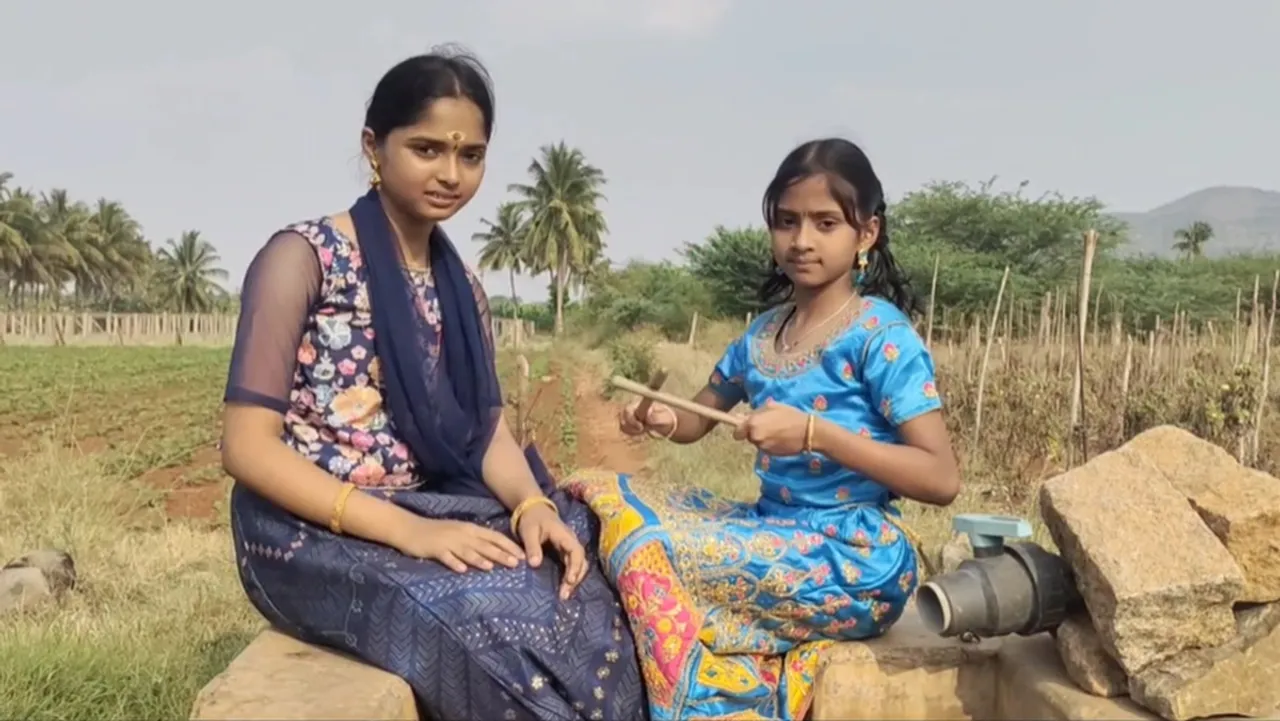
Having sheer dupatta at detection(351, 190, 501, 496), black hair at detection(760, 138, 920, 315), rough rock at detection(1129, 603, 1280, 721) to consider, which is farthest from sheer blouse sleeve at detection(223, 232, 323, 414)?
rough rock at detection(1129, 603, 1280, 721)

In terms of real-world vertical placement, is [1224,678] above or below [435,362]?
below

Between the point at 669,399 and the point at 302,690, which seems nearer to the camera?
the point at 302,690

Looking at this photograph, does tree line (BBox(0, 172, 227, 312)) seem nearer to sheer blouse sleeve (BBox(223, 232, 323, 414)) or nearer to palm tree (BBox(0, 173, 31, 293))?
palm tree (BBox(0, 173, 31, 293))

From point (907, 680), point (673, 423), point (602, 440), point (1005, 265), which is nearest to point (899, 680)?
point (907, 680)

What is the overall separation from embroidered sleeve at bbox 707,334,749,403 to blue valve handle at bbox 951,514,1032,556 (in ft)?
1.91

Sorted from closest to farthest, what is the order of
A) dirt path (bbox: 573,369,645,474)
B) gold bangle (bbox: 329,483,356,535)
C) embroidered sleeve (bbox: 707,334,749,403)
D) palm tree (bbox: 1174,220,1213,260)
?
1. gold bangle (bbox: 329,483,356,535)
2. embroidered sleeve (bbox: 707,334,749,403)
3. dirt path (bbox: 573,369,645,474)
4. palm tree (bbox: 1174,220,1213,260)

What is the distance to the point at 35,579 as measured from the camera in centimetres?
518

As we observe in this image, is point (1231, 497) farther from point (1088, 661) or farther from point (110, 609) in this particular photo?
point (110, 609)

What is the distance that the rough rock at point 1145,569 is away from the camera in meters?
1.95

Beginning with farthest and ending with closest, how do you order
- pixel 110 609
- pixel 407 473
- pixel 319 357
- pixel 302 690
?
1. pixel 110 609
2. pixel 407 473
3. pixel 319 357
4. pixel 302 690

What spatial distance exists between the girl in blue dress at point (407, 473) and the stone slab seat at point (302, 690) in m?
0.05

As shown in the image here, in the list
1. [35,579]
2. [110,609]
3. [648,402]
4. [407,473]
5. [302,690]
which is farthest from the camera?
[35,579]

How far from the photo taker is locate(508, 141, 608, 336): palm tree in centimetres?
4678

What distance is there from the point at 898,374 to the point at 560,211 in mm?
45431
